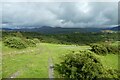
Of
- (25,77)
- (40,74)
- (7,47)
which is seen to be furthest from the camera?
(7,47)

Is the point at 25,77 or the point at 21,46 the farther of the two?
the point at 21,46

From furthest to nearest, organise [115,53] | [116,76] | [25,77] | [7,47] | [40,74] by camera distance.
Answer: [115,53] → [7,47] → [116,76] → [40,74] → [25,77]

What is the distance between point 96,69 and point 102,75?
1156 millimetres

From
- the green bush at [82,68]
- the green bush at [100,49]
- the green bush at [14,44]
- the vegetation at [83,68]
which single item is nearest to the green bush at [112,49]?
the green bush at [100,49]

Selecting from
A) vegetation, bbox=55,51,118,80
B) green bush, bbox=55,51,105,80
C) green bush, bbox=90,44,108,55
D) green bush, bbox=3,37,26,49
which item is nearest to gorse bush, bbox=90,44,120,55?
green bush, bbox=90,44,108,55

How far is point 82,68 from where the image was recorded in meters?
31.4

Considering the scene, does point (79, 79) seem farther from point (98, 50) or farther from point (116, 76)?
point (98, 50)

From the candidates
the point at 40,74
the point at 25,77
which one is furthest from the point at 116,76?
the point at 25,77

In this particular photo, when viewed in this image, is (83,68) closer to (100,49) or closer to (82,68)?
(82,68)

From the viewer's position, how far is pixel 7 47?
56.7 m

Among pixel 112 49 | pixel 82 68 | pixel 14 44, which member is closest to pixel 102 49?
pixel 112 49

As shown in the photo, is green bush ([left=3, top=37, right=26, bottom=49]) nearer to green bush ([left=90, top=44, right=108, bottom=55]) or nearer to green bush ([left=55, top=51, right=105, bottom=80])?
green bush ([left=90, top=44, right=108, bottom=55])

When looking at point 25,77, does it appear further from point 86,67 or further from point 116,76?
point 116,76

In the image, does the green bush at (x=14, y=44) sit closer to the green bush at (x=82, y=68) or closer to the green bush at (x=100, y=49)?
the green bush at (x=100, y=49)
